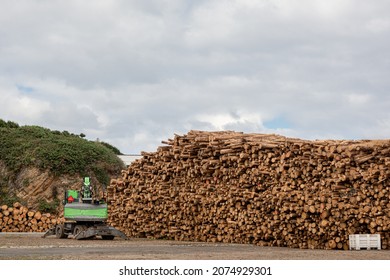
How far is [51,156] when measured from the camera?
36875 millimetres

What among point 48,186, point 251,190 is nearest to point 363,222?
point 251,190

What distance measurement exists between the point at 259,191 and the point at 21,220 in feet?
Result: 49.4

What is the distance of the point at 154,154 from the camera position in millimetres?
26609

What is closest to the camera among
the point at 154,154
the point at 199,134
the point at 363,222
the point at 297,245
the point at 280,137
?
the point at 363,222

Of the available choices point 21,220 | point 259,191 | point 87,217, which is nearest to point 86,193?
point 87,217

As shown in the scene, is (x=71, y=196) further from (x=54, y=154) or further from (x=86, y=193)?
(x=54, y=154)

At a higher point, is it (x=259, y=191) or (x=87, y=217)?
(x=259, y=191)

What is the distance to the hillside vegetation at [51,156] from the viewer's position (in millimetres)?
36625

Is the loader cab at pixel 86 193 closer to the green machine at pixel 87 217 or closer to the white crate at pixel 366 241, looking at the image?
the green machine at pixel 87 217

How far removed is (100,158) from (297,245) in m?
21.0

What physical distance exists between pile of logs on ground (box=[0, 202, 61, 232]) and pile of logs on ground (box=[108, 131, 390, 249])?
19.8ft

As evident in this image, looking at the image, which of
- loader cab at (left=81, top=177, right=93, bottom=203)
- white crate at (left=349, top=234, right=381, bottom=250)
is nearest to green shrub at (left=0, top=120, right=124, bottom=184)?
loader cab at (left=81, top=177, right=93, bottom=203)
